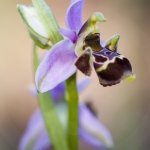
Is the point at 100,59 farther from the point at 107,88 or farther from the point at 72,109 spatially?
the point at 107,88

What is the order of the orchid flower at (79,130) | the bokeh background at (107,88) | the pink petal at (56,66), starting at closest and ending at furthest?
the pink petal at (56,66)
the orchid flower at (79,130)
the bokeh background at (107,88)

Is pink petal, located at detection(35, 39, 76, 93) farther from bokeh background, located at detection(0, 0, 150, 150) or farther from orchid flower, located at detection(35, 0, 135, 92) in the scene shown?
bokeh background, located at detection(0, 0, 150, 150)

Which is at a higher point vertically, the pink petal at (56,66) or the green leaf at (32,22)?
the green leaf at (32,22)

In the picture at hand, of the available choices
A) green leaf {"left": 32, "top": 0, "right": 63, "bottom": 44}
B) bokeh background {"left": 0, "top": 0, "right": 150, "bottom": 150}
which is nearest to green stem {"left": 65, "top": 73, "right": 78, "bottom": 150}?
green leaf {"left": 32, "top": 0, "right": 63, "bottom": 44}

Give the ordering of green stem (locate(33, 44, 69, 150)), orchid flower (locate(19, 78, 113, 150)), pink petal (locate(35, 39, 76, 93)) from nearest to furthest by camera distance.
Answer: pink petal (locate(35, 39, 76, 93)), green stem (locate(33, 44, 69, 150)), orchid flower (locate(19, 78, 113, 150))

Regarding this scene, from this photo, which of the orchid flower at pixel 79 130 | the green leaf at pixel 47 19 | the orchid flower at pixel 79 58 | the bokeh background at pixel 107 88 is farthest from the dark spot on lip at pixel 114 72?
the bokeh background at pixel 107 88

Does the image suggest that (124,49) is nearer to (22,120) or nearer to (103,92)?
(103,92)

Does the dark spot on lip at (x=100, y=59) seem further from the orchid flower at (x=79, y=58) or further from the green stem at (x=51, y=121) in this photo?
the green stem at (x=51, y=121)
